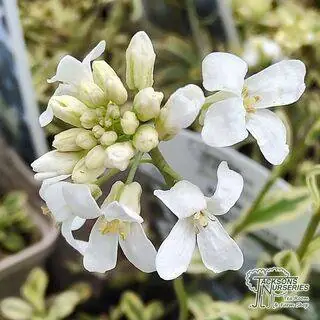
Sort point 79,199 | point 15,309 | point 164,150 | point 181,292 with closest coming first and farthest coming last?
point 79,199, point 181,292, point 164,150, point 15,309

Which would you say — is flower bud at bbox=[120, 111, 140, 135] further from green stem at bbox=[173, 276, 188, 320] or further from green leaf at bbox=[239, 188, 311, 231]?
green leaf at bbox=[239, 188, 311, 231]

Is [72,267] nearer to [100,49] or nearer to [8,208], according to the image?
[8,208]

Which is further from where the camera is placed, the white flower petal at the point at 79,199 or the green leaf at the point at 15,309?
the green leaf at the point at 15,309

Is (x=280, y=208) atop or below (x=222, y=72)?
below

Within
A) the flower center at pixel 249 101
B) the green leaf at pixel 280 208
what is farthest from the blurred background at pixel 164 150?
the flower center at pixel 249 101

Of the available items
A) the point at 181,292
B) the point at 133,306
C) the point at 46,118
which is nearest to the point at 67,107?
the point at 46,118

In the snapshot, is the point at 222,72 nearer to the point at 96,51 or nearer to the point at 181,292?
the point at 96,51

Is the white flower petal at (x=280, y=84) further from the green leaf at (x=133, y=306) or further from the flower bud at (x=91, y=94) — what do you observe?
Result: the green leaf at (x=133, y=306)

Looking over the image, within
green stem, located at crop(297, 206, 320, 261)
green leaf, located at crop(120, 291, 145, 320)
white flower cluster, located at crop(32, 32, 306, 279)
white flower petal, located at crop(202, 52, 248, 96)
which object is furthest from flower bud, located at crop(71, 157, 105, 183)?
green leaf, located at crop(120, 291, 145, 320)
